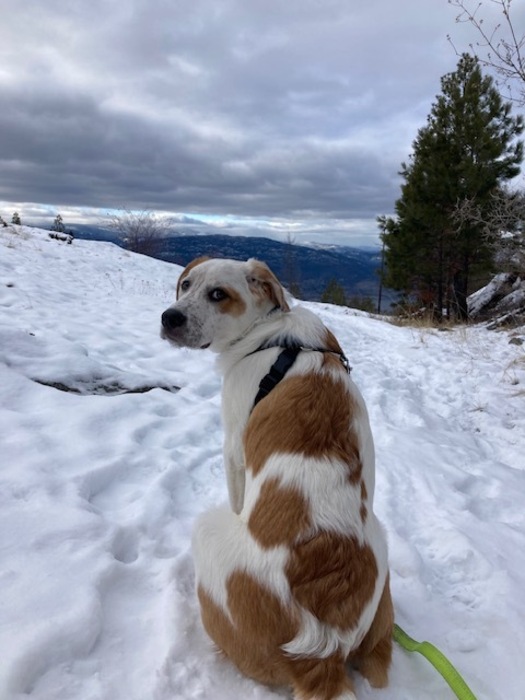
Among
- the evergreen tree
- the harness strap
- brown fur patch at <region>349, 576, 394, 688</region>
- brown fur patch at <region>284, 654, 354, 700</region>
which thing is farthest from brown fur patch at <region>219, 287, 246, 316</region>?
the evergreen tree

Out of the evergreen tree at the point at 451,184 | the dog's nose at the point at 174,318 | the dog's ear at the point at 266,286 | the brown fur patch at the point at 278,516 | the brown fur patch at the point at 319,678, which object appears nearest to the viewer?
the brown fur patch at the point at 319,678

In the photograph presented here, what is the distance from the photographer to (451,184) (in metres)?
17.2

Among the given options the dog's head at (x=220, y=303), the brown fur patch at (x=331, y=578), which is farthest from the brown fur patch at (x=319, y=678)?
the dog's head at (x=220, y=303)

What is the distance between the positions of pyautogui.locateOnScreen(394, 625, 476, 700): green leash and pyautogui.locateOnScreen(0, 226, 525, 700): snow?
0.07 metres

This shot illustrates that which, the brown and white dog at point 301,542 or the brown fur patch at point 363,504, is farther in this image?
the brown fur patch at point 363,504

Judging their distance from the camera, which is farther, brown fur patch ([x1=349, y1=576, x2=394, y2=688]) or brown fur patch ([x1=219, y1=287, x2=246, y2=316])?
brown fur patch ([x1=219, y1=287, x2=246, y2=316])

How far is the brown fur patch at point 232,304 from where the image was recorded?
2705 mm

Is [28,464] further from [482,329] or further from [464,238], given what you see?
[464,238]

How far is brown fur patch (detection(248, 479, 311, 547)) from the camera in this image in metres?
1.80

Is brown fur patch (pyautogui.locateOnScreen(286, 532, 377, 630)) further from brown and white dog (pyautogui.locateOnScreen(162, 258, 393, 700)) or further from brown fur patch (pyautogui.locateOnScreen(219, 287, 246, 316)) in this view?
brown fur patch (pyautogui.locateOnScreen(219, 287, 246, 316))

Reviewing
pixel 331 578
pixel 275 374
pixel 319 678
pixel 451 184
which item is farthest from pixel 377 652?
pixel 451 184

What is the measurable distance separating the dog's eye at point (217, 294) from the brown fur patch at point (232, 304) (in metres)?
0.02

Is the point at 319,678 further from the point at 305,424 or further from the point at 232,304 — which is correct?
the point at 232,304

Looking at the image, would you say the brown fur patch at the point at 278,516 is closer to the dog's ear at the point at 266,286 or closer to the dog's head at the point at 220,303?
the dog's head at the point at 220,303
